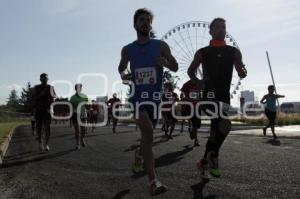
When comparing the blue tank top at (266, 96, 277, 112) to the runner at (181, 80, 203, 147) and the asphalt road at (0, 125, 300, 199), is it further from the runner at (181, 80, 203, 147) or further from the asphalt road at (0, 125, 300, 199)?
the asphalt road at (0, 125, 300, 199)

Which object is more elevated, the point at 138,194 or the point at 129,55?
the point at 129,55

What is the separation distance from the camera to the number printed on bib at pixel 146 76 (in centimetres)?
548


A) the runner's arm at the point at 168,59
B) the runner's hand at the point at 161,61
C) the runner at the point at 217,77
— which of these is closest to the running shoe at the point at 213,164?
the runner at the point at 217,77

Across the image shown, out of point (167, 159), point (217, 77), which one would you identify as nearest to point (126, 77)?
point (217, 77)

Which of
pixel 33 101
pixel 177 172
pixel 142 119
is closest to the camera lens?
pixel 142 119

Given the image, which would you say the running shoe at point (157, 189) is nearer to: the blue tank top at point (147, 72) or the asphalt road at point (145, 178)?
the asphalt road at point (145, 178)

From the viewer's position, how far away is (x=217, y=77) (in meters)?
6.29

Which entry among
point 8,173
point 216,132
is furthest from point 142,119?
point 8,173

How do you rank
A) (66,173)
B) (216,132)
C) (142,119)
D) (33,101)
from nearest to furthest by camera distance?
1. (142,119)
2. (216,132)
3. (66,173)
4. (33,101)

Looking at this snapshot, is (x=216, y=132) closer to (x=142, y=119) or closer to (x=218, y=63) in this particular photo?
(x=218, y=63)

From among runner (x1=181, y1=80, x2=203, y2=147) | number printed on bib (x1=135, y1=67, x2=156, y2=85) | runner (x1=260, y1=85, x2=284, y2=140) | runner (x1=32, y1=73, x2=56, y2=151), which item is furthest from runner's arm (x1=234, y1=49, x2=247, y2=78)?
runner (x1=260, y1=85, x2=284, y2=140)

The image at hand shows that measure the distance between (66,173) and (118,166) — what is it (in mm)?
995

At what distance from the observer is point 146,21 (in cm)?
547

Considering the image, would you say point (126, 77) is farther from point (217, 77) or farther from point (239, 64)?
point (239, 64)
